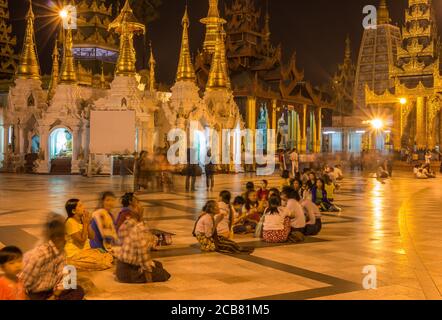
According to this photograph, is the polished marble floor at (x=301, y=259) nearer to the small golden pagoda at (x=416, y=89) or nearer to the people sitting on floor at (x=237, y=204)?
the people sitting on floor at (x=237, y=204)

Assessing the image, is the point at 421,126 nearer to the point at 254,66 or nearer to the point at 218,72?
the point at 254,66

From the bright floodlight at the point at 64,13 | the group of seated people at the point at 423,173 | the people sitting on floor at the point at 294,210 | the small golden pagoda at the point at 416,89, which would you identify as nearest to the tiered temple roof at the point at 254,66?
the small golden pagoda at the point at 416,89

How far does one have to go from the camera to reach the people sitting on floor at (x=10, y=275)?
4898mm

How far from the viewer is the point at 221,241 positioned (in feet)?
30.0

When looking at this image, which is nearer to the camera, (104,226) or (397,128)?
(104,226)

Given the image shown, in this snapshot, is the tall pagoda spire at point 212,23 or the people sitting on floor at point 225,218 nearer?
the people sitting on floor at point 225,218

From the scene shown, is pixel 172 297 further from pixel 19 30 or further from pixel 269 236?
pixel 19 30

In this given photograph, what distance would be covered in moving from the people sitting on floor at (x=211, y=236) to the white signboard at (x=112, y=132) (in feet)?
60.3

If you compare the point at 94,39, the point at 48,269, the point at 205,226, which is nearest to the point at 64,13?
the point at 94,39

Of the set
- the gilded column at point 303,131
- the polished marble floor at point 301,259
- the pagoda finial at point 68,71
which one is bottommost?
the polished marble floor at point 301,259

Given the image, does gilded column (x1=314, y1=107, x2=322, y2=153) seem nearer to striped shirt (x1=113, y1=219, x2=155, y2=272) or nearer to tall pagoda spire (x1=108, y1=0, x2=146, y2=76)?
tall pagoda spire (x1=108, y1=0, x2=146, y2=76)

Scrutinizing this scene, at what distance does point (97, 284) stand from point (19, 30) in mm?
49036

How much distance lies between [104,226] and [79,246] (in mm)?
588

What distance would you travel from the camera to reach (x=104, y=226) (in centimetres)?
836
